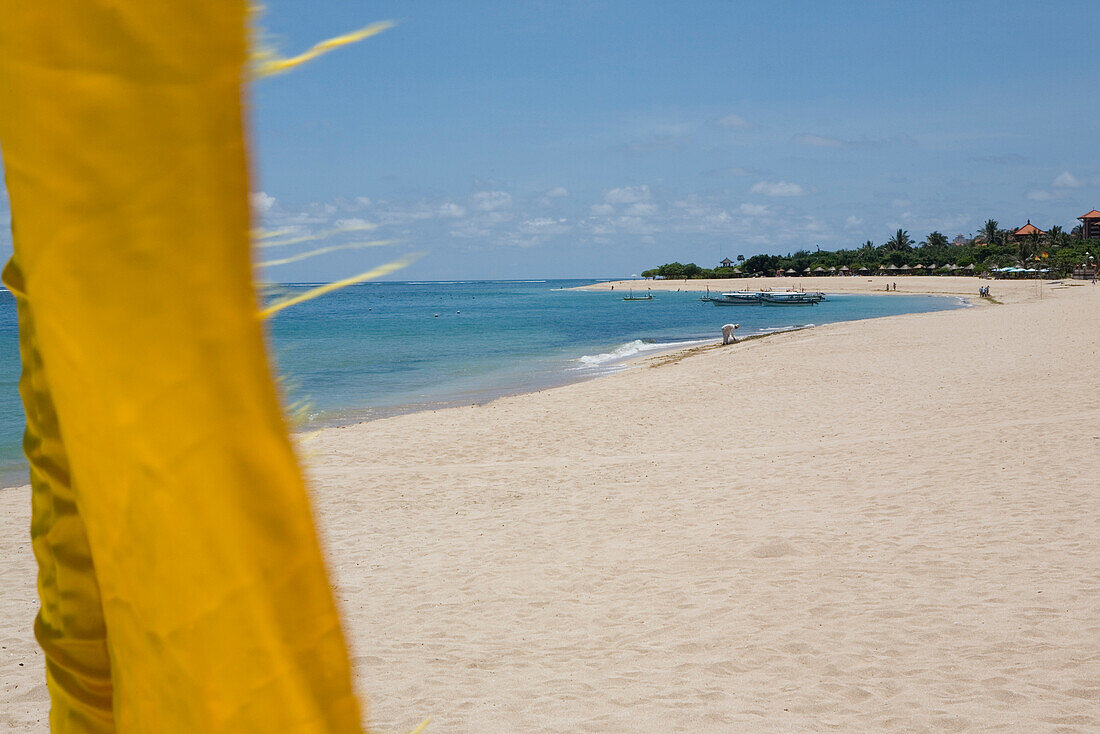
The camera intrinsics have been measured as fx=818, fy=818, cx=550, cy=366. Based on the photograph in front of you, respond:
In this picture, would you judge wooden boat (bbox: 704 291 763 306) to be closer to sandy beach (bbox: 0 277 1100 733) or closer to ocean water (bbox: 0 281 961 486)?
ocean water (bbox: 0 281 961 486)

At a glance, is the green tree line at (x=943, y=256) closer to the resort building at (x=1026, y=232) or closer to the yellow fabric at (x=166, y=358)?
the resort building at (x=1026, y=232)

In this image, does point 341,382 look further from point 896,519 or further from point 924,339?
point 896,519

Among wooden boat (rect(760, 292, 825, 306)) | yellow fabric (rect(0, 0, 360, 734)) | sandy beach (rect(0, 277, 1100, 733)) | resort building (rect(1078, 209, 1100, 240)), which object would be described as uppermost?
resort building (rect(1078, 209, 1100, 240))

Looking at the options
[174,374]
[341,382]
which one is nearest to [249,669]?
[174,374]

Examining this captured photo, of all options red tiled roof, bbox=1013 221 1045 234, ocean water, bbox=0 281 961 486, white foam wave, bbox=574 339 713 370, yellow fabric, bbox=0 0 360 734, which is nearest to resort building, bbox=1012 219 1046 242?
red tiled roof, bbox=1013 221 1045 234

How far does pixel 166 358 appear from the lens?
60 centimetres

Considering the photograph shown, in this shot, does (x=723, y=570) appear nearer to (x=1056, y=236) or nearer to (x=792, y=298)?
(x=792, y=298)

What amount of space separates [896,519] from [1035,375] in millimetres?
8739

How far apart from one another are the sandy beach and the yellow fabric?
0.25 feet

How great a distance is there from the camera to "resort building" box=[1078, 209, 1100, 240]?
9535 cm

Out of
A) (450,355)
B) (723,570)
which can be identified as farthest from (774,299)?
(723,570)

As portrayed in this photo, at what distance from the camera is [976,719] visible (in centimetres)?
389

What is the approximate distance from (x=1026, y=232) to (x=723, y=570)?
4327 inches

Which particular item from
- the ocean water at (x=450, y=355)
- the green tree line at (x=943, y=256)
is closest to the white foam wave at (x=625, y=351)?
the ocean water at (x=450, y=355)
